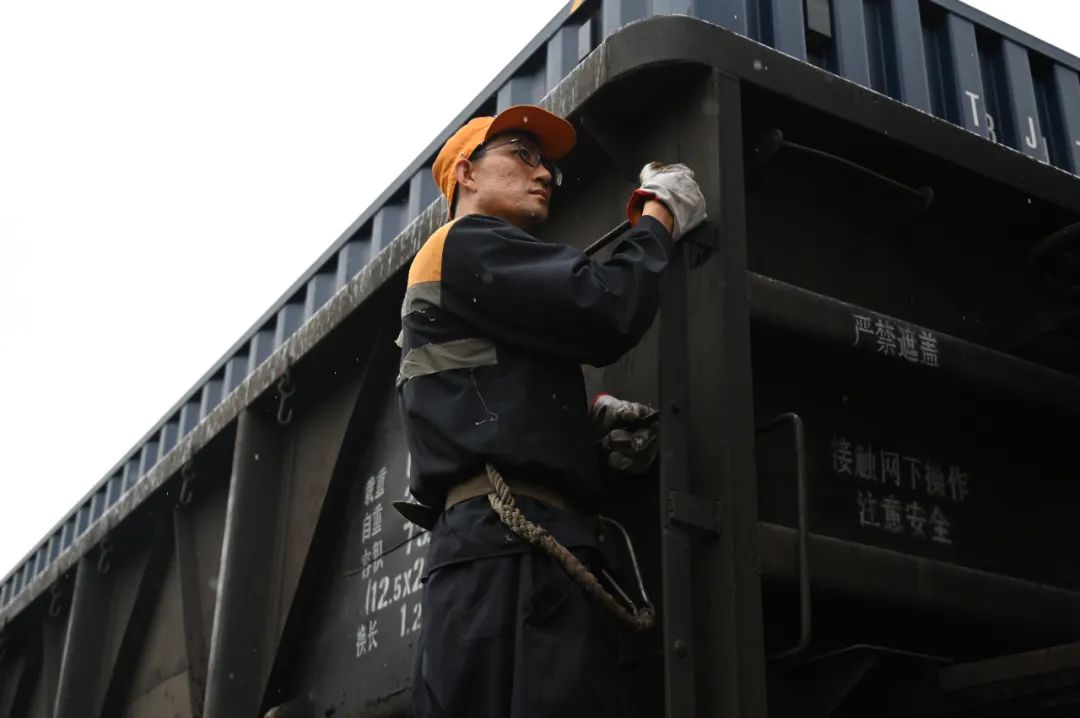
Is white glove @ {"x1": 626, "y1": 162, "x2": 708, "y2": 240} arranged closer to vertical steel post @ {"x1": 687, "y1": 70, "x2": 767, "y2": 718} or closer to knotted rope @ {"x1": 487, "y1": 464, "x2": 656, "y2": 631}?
vertical steel post @ {"x1": 687, "y1": 70, "x2": 767, "y2": 718}

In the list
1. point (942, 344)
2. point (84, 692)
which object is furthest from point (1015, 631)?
point (84, 692)

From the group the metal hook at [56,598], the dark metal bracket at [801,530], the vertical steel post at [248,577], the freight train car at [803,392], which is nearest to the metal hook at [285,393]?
the freight train car at [803,392]

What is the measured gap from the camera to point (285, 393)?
523 cm

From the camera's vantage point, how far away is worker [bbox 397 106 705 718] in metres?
2.86

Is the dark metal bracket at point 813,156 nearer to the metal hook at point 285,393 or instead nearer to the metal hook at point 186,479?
the metal hook at point 285,393

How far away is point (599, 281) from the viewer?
119 inches

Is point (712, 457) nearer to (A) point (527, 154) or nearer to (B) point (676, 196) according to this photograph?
(B) point (676, 196)

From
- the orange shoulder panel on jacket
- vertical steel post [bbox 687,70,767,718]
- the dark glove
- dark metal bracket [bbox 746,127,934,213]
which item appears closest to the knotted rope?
vertical steel post [bbox 687,70,767,718]

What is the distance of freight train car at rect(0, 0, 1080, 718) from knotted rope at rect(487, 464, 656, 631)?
0.35 ft

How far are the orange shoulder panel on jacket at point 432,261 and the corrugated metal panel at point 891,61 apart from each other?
3.30 feet

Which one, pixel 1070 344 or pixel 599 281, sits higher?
pixel 1070 344

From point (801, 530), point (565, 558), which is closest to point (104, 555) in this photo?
point (565, 558)

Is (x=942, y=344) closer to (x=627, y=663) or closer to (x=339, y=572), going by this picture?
(x=627, y=663)

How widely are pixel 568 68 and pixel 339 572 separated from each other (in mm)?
1965
